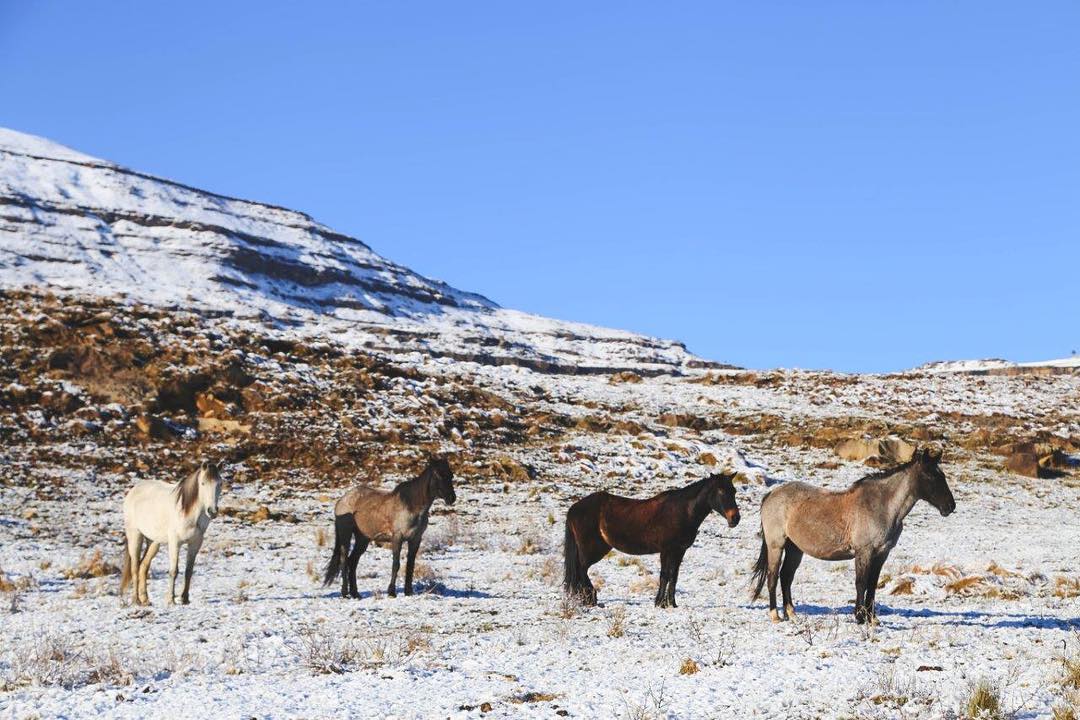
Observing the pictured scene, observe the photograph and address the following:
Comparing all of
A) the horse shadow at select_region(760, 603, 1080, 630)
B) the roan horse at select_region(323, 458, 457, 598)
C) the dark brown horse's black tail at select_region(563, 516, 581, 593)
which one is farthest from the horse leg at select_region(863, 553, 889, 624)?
the roan horse at select_region(323, 458, 457, 598)

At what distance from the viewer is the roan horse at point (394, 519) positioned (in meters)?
15.5

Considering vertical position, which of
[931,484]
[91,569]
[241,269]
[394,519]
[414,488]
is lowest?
[91,569]

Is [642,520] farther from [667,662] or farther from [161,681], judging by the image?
[161,681]

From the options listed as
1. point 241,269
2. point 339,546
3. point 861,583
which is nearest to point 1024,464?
point 861,583

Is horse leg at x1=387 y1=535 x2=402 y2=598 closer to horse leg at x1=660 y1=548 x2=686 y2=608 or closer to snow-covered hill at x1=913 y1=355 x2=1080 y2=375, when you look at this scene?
horse leg at x1=660 y1=548 x2=686 y2=608

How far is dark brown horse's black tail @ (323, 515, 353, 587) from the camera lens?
15.8m

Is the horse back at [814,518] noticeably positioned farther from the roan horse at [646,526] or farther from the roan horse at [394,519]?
the roan horse at [394,519]

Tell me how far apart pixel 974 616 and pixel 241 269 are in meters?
121

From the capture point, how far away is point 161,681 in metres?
8.66

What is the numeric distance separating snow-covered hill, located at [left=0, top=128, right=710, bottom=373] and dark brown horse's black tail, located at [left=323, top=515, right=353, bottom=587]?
2488 inches

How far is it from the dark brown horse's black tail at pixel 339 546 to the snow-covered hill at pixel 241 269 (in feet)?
207

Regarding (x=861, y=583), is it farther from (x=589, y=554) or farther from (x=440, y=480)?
(x=440, y=480)

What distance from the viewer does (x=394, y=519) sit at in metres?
15.8

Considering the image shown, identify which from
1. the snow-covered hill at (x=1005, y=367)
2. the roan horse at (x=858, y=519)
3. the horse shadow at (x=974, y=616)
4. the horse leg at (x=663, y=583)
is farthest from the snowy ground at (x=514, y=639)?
the snow-covered hill at (x=1005, y=367)
